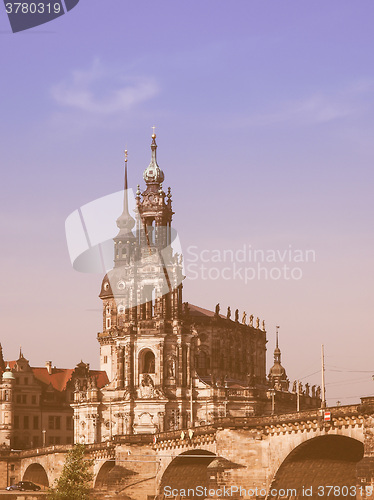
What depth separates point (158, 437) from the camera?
106 metres

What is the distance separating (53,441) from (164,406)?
33721mm

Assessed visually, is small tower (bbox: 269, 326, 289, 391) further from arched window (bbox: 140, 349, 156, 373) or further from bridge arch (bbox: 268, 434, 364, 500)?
bridge arch (bbox: 268, 434, 364, 500)

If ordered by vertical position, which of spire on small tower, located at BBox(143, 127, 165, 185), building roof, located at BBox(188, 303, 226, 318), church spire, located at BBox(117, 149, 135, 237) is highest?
spire on small tower, located at BBox(143, 127, 165, 185)

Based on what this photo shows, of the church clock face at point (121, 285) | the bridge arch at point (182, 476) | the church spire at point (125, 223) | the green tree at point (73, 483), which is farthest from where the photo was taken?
the church spire at point (125, 223)

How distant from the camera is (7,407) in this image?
163 m

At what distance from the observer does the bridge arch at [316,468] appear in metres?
81.2

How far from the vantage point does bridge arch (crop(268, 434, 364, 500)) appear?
81250mm

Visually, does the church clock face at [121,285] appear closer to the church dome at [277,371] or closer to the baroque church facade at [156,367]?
the baroque church facade at [156,367]

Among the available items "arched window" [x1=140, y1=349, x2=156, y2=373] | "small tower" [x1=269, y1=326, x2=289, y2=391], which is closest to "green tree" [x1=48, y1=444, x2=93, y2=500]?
"arched window" [x1=140, y1=349, x2=156, y2=373]

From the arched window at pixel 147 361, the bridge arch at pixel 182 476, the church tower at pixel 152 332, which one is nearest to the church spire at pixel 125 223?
the church tower at pixel 152 332

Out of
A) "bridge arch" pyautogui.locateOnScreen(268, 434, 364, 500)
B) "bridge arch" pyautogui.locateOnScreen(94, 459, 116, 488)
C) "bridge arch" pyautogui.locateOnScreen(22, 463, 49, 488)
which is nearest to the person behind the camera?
"bridge arch" pyautogui.locateOnScreen(268, 434, 364, 500)

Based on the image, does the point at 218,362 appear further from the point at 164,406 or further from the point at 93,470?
the point at 93,470

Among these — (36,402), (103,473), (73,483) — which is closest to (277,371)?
(36,402)

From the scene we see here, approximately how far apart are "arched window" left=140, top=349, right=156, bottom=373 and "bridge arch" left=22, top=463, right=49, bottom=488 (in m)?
18.3
